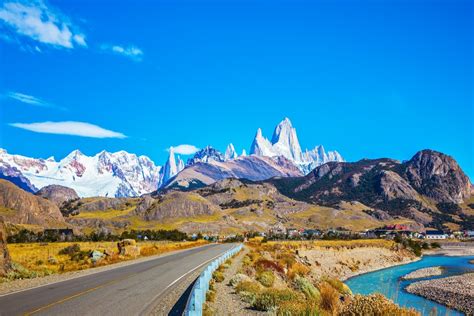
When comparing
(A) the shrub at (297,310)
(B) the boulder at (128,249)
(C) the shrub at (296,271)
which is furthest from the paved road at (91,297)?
(B) the boulder at (128,249)

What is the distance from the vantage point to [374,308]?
522 inches

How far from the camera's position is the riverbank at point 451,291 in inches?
1613

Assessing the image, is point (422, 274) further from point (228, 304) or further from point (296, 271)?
point (228, 304)

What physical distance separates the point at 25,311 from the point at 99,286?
7.58 meters

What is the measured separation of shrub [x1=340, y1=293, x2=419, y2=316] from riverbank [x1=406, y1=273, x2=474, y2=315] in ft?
92.8

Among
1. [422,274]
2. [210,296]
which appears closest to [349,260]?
[422,274]

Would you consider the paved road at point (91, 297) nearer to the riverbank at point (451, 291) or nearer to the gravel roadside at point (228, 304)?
the gravel roadside at point (228, 304)

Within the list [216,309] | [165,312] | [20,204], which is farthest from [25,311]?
[20,204]

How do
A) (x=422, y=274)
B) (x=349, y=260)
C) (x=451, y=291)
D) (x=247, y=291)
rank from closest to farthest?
1. (x=247, y=291)
2. (x=451, y=291)
3. (x=422, y=274)
4. (x=349, y=260)

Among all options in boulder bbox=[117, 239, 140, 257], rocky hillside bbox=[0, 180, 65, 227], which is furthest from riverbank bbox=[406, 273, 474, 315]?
rocky hillside bbox=[0, 180, 65, 227]

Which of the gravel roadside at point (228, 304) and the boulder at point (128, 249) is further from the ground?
the boulder at point (128, 249)

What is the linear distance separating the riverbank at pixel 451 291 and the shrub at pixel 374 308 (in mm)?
28279

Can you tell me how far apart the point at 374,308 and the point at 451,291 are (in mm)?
41471

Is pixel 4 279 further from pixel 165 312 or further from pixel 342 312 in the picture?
pixel 342 312
